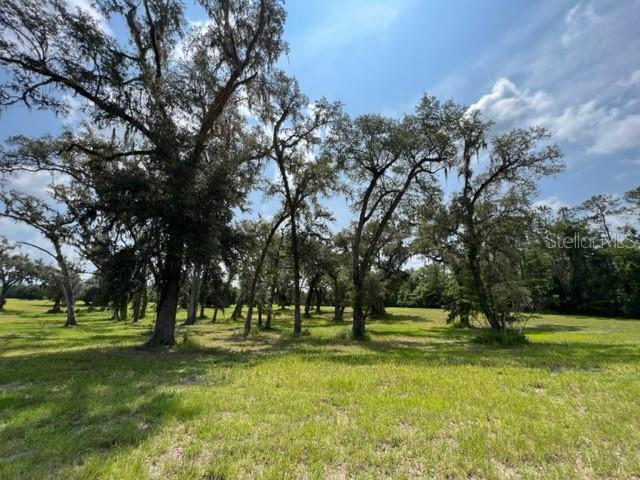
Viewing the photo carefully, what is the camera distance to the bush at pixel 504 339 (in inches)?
526

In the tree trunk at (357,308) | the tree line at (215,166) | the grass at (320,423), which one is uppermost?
the tree line at (215,166)

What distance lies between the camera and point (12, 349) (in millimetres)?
11414

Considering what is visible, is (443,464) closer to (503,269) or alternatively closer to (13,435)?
(13,435)

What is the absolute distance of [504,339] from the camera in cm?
1355

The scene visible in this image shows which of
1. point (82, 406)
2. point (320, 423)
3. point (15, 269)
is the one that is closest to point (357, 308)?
point (320, 423)

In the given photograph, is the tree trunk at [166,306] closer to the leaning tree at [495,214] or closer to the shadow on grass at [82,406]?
the shadow on grass at [82,406]

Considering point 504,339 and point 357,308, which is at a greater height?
point 357,308

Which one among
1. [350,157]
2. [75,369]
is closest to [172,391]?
[75,369]

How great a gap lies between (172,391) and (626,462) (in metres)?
5.94

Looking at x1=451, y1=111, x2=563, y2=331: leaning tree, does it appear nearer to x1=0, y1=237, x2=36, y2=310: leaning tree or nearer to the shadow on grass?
the shadow on grass

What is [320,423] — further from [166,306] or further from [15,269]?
[15,269]

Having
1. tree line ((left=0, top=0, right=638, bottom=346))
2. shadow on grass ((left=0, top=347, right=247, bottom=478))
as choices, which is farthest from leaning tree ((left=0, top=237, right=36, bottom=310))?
shadow on grass ((left=0, top=347, right=247, bottom=478))

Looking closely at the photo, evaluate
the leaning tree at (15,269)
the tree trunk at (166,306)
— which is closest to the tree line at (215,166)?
the tree trunk at (166,306)

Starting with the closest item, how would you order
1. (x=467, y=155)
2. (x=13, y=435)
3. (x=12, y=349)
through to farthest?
(x=13, y=435) < (x=12, y=349) < (x=467, y=155)
